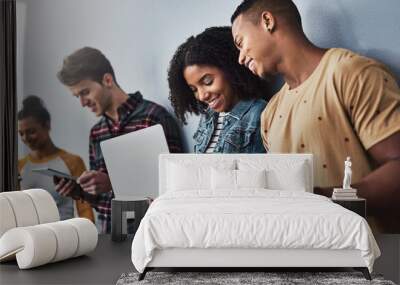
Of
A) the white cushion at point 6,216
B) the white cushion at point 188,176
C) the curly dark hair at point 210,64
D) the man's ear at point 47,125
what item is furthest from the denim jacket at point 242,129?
the white cushion at point 6,216

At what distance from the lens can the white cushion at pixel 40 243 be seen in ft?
17.5

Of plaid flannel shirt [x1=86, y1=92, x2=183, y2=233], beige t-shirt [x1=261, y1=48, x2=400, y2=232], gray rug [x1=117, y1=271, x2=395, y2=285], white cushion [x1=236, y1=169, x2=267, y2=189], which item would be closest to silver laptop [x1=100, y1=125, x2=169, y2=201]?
plaid flannel shirt [x1=86, y1=92, x2=183, y2=233]

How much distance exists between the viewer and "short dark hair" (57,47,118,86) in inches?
293

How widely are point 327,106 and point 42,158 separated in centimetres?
320

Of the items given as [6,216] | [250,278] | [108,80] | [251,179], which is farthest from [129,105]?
[250,278]

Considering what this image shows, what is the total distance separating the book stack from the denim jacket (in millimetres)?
956

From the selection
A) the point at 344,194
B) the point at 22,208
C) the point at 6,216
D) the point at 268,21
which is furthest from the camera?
the point at 268,21

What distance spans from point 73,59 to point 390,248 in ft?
12.9

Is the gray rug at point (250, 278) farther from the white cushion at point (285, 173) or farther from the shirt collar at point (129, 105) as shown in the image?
the shirt collar at point (129, 105)

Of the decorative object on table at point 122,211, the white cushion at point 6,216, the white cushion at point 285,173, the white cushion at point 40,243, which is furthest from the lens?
the decorative object on table at point 122,211

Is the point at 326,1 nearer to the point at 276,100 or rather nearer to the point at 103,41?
the point at 276,100

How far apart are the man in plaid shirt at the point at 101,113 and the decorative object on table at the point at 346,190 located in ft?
5.87

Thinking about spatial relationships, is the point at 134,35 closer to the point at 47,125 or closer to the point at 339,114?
the point at 47,125

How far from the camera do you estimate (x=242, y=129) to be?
7301mm
